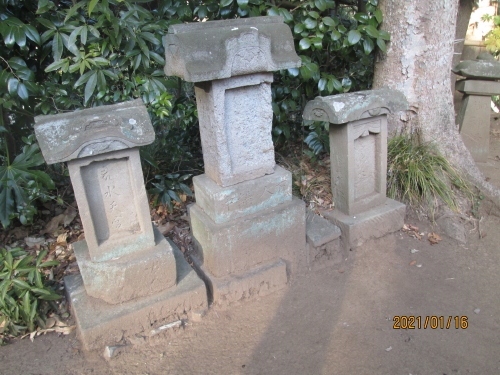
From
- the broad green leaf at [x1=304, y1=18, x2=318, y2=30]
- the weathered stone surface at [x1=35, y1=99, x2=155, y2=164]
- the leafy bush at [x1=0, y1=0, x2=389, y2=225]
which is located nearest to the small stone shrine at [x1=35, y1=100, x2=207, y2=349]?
the weathered stone surface at [x1=35, y1=99, x2=155, y2=164]

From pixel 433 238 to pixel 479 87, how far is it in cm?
224

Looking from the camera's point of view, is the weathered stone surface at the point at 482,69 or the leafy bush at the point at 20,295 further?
the weathered stone surface at the point at 482,69

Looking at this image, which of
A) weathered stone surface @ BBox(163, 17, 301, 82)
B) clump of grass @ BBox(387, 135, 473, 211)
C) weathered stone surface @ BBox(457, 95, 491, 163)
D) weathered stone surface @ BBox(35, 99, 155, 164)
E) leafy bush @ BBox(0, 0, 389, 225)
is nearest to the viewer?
weathered stone surface @ BBox(35, 99, 155, 164)

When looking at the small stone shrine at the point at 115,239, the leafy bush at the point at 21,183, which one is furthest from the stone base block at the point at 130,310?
the leafy bush at the point at 21,183

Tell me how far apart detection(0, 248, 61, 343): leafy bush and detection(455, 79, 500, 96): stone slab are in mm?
4562

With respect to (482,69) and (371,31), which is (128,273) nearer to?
(371,31)

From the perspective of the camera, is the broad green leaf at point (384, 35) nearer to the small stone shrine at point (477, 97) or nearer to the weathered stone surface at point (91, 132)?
the small stone shrine at point (477, 97)

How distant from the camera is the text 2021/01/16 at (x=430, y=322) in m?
2.60

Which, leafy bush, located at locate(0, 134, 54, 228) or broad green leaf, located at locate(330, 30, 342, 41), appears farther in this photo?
broad green leaf, located at locate(330, 30, 342, 41)

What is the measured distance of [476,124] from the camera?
4.98 m

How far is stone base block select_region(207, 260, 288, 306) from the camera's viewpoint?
2.75 meters

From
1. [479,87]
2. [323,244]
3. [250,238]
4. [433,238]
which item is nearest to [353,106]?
[323,244]

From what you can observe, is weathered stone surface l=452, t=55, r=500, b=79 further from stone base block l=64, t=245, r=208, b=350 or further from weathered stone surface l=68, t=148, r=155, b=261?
weathered stone surface l=68, t=148, r=155, b=261

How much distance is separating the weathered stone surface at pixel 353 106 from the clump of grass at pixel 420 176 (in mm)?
652
